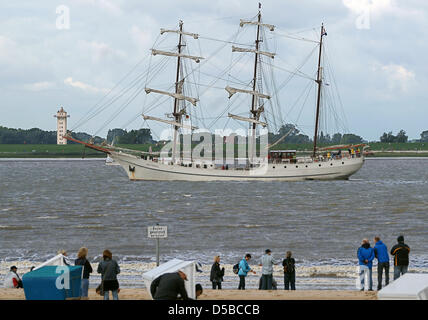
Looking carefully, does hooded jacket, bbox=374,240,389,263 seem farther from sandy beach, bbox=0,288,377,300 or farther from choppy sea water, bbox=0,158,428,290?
choppy sea water, bbox=0,158,428,290

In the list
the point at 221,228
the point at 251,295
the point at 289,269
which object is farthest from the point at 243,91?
the point at 251,295

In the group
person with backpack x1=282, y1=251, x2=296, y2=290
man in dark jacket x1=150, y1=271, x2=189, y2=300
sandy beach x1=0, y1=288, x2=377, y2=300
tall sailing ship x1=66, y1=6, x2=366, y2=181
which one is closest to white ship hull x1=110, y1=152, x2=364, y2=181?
tall sailing ship x1=66, y1=6, x2=366, y2=181

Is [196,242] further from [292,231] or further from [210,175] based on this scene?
[210,175]

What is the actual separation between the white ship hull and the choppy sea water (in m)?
23.3

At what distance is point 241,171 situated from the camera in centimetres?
11069

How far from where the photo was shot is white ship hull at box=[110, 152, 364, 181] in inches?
4254

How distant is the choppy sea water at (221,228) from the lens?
101 ft

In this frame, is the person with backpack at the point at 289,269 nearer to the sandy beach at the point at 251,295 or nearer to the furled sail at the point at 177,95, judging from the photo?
the sandy beach at the point at 251,295

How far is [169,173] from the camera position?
109 meters

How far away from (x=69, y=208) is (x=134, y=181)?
54.6 meters

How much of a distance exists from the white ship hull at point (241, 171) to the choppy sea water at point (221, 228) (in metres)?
23.3

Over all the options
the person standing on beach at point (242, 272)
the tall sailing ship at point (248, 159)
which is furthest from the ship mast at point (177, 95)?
the person standing on beach at point (242, 272)

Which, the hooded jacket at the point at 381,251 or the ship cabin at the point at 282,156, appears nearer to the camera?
the hooded jacket at the point at 381,251
